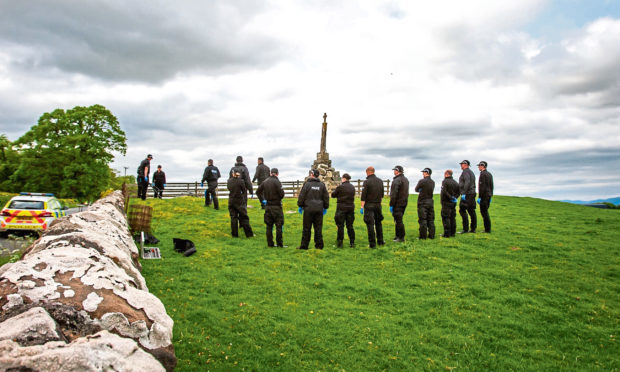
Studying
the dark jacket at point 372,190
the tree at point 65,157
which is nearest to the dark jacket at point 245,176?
the dark jacket at point 372,190

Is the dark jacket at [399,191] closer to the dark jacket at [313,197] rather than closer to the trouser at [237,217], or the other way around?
the dark jacket at [313,197]

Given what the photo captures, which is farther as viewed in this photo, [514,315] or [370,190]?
[370,190]

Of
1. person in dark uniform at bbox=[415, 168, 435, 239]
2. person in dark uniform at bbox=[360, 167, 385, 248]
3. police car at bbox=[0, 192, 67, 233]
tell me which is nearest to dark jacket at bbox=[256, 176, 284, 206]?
person in dark uniform at bbox=[360, 167, 385, 248]

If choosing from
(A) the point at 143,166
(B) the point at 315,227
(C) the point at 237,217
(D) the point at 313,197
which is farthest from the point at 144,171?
(B) the point at 315,227

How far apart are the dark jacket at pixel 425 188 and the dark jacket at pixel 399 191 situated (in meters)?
0.71

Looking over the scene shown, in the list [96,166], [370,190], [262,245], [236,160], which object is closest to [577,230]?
[370,190]

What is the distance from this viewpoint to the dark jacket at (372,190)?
1234 centimetres

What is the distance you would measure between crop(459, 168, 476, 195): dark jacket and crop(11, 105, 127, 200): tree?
93.6 feet

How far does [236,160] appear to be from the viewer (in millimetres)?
16906

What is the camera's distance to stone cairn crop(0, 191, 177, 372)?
2.08 m

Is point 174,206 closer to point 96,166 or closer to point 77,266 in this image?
point 96,166

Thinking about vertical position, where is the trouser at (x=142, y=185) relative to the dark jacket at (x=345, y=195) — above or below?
above

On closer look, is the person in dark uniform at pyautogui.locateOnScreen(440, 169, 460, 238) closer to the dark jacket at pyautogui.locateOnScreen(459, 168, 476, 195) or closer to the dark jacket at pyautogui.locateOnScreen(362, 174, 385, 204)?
the dark jacket at pyautogui.locateOnScreen(459, 168, 476, 195)

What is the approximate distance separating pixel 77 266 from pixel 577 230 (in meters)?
18.4
